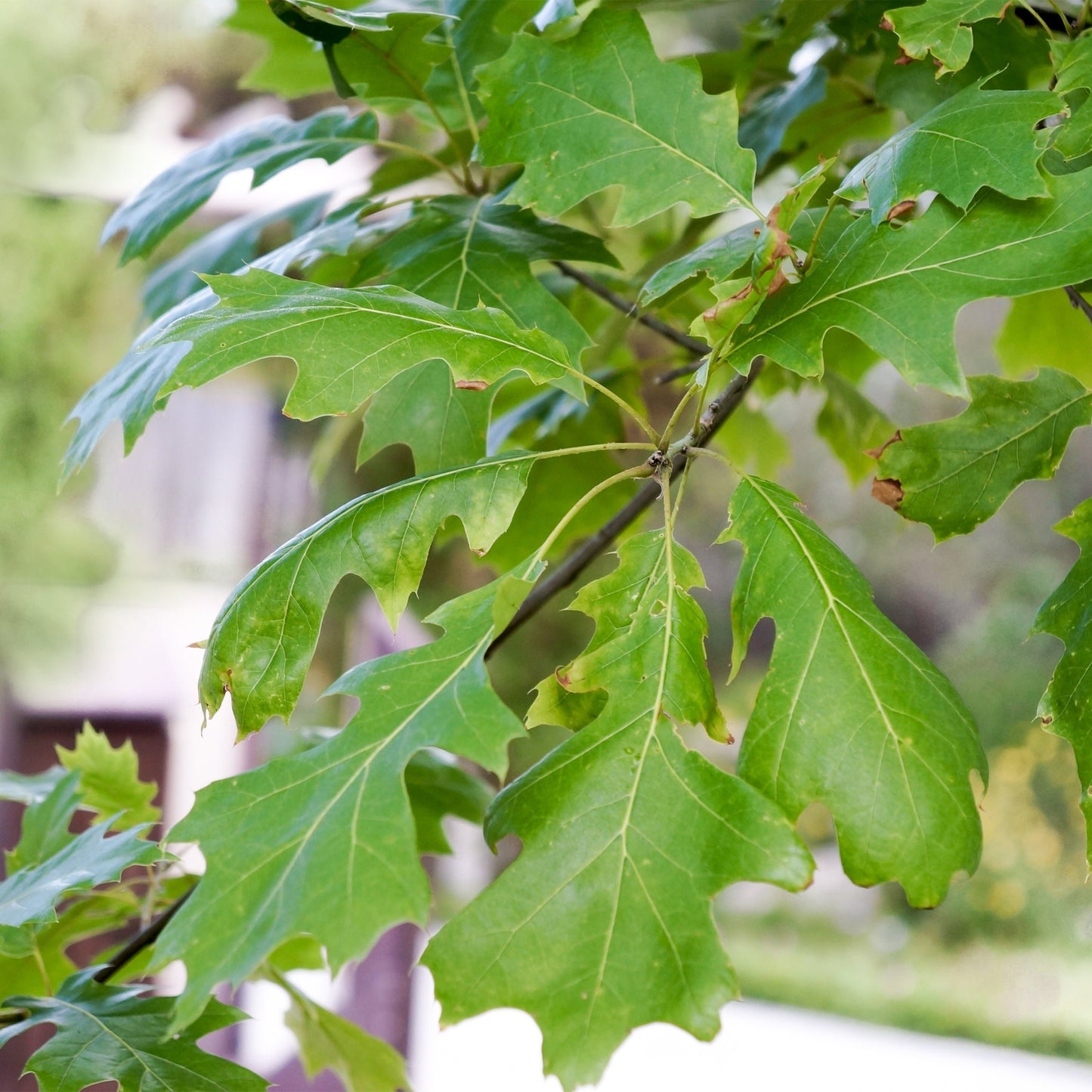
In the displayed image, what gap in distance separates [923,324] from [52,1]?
450 cm

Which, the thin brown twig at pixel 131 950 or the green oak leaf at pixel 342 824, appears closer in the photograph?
the green oak leaf at pixel 342 824

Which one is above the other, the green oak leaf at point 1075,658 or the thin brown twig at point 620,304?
the thin brown twig at point 620,304

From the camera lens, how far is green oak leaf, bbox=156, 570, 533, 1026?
29 cm

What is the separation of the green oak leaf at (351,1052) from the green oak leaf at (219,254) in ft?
1.29

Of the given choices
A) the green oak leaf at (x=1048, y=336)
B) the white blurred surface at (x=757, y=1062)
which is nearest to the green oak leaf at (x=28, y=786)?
the green oak leaf at (x=1048, y=336)

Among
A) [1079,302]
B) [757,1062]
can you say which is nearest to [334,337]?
[1079,302]

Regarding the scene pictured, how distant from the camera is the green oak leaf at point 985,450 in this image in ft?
1.31

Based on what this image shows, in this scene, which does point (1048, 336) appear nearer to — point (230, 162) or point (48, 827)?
point (230, 162)

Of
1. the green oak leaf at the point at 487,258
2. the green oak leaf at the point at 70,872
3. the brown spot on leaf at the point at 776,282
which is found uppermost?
the brown spot on leaf at the point at 776,282

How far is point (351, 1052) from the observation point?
61 cm

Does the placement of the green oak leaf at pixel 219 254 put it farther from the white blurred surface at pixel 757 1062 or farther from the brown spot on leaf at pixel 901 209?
the white blurred surface at pixel 757 1062

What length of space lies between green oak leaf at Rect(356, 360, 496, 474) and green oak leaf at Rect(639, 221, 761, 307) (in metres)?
0.10

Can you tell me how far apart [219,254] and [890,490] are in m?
0.42

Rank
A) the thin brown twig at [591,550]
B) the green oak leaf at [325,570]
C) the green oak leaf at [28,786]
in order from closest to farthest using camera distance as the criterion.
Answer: the green oak leaf at [325,570], the thin brown twig at [591,550], the green oak leaf at [28,786]
